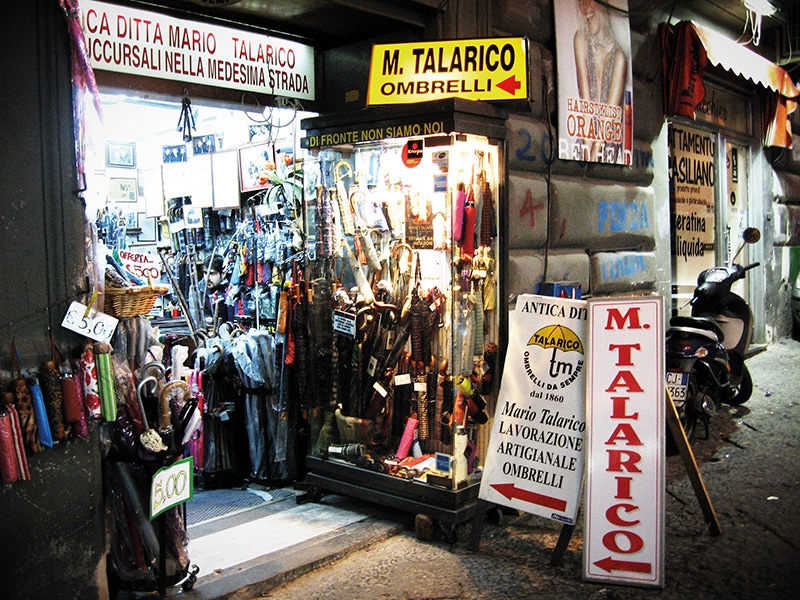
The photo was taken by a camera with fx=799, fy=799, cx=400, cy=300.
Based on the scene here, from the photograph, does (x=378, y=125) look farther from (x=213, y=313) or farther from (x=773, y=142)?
(x=773, y=142)

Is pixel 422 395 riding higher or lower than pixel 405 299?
lower

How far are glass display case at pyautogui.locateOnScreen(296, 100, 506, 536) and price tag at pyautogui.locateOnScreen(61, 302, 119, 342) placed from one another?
2154 mm

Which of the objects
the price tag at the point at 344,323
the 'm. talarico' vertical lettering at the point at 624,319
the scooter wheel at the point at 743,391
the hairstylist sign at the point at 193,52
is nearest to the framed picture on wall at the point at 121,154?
the hairstylist sign at the point at 193,52

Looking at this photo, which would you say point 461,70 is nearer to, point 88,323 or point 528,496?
point 528,496

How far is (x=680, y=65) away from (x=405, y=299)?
4857mm

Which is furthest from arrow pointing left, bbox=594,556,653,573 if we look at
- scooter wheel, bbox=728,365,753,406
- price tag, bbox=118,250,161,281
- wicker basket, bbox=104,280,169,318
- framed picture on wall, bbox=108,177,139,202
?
framed picture on wall, bbox=108,177,139,202

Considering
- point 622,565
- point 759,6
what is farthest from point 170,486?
point 759,6

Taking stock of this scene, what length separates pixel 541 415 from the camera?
16.5ft

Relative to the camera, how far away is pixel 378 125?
5.71m

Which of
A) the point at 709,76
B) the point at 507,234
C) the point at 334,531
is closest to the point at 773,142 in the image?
the point at 709,76

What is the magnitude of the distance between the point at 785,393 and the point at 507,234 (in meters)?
5.18

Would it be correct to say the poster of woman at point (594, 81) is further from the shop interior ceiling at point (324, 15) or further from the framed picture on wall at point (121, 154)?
the framed picture on wall at point (121, 154)

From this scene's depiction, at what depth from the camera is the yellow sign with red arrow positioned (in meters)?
5.71

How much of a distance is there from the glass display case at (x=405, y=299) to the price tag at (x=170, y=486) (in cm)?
172
